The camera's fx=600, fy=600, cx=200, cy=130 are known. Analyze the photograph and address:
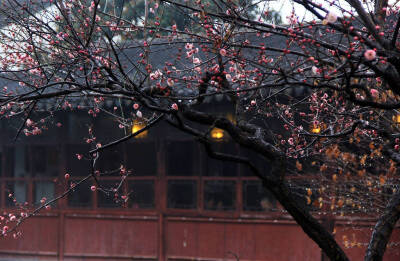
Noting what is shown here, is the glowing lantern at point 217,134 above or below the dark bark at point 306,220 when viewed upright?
above

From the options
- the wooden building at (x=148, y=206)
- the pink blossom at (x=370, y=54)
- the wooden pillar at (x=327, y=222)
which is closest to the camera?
the pink blossom at (x=370, y=54)

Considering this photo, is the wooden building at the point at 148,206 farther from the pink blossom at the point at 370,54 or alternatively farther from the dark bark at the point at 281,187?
the pink blossom at the point at 370,54

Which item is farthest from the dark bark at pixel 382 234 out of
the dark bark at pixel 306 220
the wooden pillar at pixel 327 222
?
the wooden pillar at pixel 327 222

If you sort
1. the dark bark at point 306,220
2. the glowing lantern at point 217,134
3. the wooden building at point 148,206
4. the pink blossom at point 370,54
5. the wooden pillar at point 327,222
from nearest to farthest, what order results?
the pink blossom at point 370,54, the dark bark at point 306,220, the wooden pillar at point 327,222, the wooden building at point 148,206, the glowing lantern at point 217,134

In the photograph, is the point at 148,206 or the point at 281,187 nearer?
the point at 281,187

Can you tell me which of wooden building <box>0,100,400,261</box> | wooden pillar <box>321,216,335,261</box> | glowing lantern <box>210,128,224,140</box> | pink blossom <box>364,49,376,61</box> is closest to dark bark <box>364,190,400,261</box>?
pink blossom <box>364,49,376,61</box>

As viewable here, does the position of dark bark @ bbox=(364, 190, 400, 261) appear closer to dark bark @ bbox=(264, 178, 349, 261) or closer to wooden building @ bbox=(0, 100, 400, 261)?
dark bark @ bbox=(264, 178, 349, 261)

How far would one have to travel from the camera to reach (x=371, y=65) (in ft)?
14.1

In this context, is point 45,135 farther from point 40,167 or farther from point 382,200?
point 382,200

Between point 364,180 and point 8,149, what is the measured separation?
328 inches

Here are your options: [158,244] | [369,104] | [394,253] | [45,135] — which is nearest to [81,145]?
[45,135]

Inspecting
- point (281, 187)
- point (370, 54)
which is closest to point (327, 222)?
point (281, 187)

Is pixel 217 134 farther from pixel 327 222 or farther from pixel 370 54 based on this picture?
pixel 370 54

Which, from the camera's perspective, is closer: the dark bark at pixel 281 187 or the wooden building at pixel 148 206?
the dark bark at pixel 281 187
